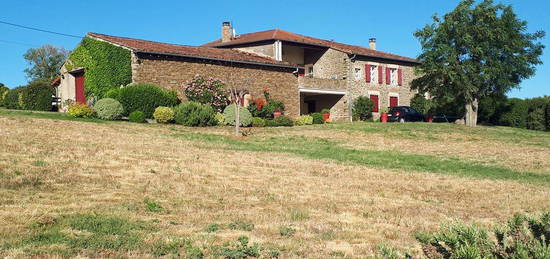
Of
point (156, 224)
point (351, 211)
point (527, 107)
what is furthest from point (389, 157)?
point (527, 107)

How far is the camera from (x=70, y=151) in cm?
1319

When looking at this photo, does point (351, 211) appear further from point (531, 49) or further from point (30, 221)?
point (531, 49)

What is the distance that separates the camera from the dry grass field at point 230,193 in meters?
6.12

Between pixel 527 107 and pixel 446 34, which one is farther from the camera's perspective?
pixel 527 107

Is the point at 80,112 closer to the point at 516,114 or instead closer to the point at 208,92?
the point at 208,92

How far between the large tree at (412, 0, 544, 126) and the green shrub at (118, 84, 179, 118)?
18.0 meters

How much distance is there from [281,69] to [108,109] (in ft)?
44.6

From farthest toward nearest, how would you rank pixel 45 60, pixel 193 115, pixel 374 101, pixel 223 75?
pixel 45 60 < pixel 374 101 < pixel 223 75 < pixel 193 115

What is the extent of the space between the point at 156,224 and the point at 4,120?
14662 millimetres

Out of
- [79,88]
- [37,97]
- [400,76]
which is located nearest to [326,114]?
[400,76]

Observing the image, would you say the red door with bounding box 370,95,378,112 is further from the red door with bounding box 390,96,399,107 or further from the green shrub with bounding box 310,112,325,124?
the green shrub with bounding box 310,112,325,124

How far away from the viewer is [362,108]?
38.6 metres

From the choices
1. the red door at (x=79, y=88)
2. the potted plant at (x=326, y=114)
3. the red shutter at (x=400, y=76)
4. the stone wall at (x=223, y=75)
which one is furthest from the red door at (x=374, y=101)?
the red door at (x=79, y=88)

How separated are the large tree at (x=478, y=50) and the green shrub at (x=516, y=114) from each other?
5153mm
